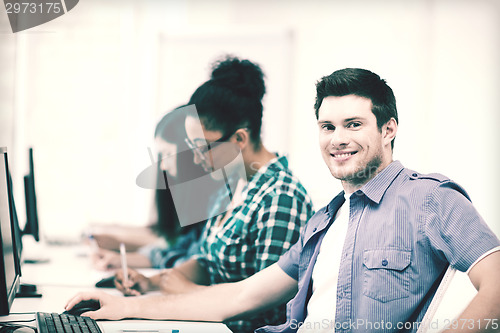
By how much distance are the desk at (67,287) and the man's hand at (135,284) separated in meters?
0.03

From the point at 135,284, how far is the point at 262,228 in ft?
1.97

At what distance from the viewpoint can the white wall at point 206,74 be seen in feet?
8.66

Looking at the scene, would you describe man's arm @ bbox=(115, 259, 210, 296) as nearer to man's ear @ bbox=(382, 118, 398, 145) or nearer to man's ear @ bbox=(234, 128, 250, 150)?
man's ear @ bbox=(234, 128, 250, 150)

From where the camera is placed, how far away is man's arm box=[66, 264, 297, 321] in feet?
4.38

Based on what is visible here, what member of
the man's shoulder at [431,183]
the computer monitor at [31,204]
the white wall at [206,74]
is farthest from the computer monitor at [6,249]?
the white wall at [206,74]

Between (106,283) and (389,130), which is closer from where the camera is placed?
(389,130)

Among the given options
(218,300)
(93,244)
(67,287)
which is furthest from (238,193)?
(93,244)

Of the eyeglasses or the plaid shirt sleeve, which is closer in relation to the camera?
the plaid shirt sleeve

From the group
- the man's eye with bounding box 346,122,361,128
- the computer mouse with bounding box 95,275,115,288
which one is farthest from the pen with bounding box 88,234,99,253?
the man's eye with bounding box 346,122,361,128

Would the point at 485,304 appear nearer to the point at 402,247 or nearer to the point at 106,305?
the point at 402,247

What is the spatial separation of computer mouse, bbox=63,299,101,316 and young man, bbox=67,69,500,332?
17 mm

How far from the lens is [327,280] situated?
1.22 m

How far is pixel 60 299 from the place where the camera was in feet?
5.12

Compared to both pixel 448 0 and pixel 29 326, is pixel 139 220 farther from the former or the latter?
pixel 448 0
